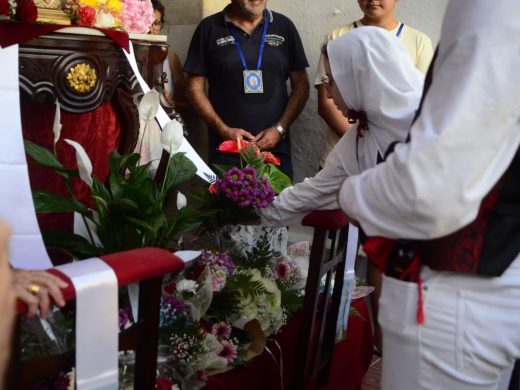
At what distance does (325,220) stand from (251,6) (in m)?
1.81

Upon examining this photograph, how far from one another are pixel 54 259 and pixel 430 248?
1.22 metres

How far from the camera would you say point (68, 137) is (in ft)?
7.19

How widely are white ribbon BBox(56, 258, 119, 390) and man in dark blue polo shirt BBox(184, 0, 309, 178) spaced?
2170mm

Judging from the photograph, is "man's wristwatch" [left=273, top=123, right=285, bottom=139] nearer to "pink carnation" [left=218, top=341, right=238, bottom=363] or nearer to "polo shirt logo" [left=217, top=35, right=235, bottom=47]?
"polo shirt logo" [left=217, top=35, right=235, bottom=47]

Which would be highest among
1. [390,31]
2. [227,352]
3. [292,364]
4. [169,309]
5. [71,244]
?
[390,31]

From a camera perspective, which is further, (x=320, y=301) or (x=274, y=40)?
(x=274, y=40)

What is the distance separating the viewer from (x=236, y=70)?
10.8 feet

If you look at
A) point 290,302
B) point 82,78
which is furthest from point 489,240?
point 82,78

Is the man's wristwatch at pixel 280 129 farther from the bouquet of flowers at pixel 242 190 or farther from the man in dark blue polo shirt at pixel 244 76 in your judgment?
the bouquet of flowers at pixel 242 190

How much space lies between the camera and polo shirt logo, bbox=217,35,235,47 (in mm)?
3322

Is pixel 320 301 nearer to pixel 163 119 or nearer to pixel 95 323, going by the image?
pixel 163 119

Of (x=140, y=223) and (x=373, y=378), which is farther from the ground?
(x=140, y=223)

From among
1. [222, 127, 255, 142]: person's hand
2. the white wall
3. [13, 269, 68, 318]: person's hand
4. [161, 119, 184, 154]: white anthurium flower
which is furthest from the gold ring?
the white wall

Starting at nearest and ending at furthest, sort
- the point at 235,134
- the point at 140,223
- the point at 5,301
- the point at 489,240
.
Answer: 1. the point at 5,301
2. the point at 489,240
3. the point at 140,223
4. the point at 235,134
